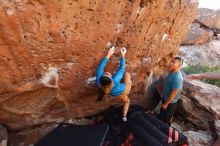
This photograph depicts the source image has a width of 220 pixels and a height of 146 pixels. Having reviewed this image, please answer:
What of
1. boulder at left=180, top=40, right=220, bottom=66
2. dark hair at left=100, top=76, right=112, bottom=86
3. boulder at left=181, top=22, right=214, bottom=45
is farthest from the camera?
boulder at left=181, top=22, right=214, bottom=45

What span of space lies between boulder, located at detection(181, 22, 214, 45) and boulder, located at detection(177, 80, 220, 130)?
446 cm

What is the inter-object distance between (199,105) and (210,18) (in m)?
6.88

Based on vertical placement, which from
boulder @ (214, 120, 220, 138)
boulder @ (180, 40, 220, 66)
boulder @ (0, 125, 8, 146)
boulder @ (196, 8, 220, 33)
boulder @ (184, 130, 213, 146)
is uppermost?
boulder @ (196, 8, 220, 33)

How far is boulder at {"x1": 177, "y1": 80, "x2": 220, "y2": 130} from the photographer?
181 inches

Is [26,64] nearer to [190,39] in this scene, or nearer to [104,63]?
[104,63]

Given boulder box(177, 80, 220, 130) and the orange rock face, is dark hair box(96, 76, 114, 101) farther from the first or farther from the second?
boulder box(177, 80, 220, 130)

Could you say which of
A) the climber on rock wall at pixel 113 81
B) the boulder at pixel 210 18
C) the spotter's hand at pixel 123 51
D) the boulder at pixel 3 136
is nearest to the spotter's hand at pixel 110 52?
the climber on rock wall at pixel 113 81

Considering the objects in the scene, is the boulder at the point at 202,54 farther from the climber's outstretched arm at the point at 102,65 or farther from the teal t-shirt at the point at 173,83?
the climber's outstretched arm at the point at 102,65

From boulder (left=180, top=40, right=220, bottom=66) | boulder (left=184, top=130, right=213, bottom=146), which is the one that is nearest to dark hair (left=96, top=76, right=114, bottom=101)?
boulder (left=184, top=130, right=213, bottom=146)

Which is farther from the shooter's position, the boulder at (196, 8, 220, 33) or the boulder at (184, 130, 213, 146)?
the boulder at (196, 8, 220, 33)

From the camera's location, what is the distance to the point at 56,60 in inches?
118

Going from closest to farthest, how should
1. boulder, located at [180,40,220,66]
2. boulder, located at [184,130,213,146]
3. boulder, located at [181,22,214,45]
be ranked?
boulder, located at [184,130,213,146], boulder, located at [180,40,220,66], boulder, located at [181,22,214,45]

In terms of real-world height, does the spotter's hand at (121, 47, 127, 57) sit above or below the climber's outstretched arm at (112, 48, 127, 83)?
above

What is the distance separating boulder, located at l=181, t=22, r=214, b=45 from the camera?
9205 mm
